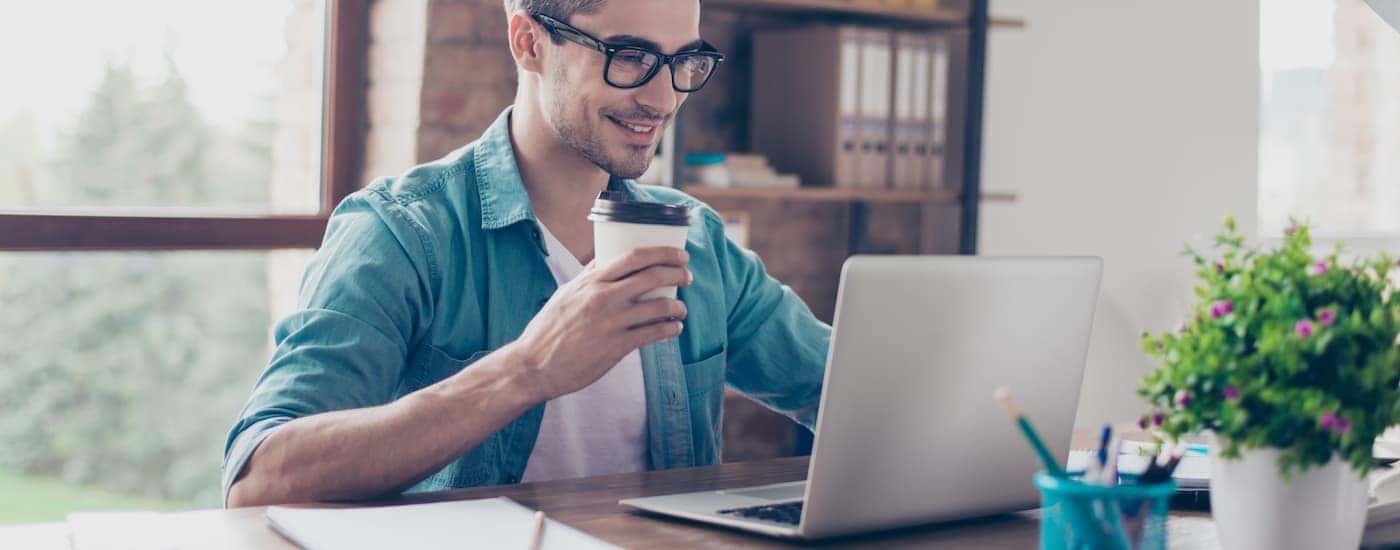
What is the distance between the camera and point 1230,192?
4633mm

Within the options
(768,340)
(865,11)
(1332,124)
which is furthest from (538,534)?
(1332,124)

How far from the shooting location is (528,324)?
1.52 m

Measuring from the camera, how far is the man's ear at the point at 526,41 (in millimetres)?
1751

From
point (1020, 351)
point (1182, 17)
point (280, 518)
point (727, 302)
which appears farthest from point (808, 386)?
point (1182, 17)

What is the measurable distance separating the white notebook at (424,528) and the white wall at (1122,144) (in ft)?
9.75

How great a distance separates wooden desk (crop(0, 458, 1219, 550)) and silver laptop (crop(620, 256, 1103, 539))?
2 centimetres

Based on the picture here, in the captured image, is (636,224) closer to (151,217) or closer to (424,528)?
(424,528)

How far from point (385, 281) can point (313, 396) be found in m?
0.17

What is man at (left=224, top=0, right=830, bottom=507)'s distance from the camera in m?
1.33

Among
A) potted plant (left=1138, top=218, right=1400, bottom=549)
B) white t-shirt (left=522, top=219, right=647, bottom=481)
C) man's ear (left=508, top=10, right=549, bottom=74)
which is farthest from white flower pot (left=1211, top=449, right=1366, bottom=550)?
man's ear (left=508, top=10, right=549, bottom=74)

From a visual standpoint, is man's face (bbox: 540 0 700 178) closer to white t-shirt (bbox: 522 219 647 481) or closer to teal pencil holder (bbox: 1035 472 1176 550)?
white t-shirt (bbox: 522 219 647 481)

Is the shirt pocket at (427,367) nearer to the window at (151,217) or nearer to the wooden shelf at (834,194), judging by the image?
the window at (151,217)

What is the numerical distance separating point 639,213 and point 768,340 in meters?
0.68

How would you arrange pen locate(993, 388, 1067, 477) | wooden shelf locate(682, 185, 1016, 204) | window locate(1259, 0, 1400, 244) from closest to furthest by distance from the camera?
pen locate(993, 388, 1067, 477)
wooden shelf locate(682, 185, 1016, 204)
window locate(1259, 0, 1400, 244)
